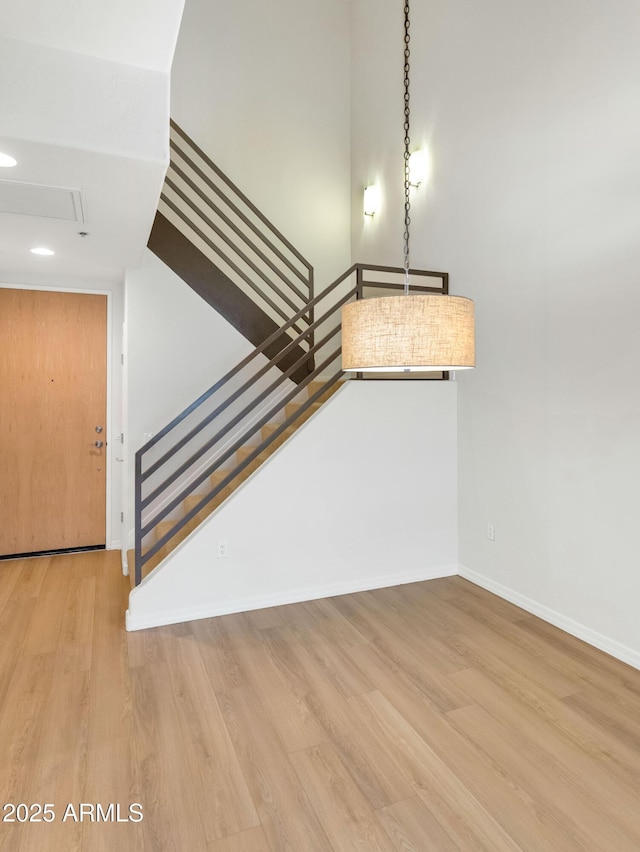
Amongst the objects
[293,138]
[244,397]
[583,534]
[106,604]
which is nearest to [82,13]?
[244,397]

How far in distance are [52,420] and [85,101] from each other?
299 cm

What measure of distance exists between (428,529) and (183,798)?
2529mm

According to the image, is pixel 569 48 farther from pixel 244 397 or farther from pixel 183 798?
pixel 183 798

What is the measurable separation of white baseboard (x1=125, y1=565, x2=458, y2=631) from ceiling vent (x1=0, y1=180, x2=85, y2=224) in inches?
87.2

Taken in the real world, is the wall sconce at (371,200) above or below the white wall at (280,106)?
below

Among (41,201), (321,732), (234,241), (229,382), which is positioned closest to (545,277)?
(229,382)

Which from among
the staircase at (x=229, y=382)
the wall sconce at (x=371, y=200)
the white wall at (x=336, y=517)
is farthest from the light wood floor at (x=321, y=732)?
the wall sconce at (x=371, y=200)

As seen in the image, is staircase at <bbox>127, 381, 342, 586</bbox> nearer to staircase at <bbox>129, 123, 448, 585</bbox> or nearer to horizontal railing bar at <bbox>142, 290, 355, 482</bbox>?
staircase at <bbox>129, 123, 448, 585</bbox>

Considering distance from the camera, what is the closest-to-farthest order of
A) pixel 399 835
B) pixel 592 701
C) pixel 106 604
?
pixel 399 835, pixel 592 701, pixel 106 604

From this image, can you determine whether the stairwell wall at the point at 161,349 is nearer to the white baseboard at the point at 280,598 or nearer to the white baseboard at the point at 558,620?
the white baseboard at the point at 280,598

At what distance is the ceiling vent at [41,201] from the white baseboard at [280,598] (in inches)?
87.2

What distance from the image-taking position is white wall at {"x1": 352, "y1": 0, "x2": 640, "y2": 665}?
8.77ft

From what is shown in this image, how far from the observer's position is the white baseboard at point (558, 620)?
2.68 metres

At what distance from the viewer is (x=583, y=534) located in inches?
115
